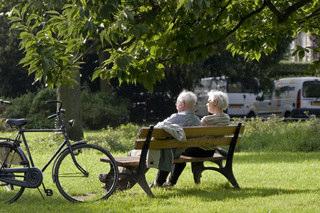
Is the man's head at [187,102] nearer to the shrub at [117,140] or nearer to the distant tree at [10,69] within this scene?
the shrub at [117,140]

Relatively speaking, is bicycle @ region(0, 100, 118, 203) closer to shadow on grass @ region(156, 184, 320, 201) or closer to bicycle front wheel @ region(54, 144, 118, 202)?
bicycle front wheel @ region(54, 144, 118, 202)

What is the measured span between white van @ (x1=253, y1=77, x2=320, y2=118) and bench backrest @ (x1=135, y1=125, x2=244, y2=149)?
23.9 metres

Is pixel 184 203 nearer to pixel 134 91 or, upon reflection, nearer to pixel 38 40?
pixel 38 40

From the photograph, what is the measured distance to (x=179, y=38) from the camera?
9484 millimetres

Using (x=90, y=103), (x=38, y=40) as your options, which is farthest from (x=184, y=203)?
(x=90, y=103)

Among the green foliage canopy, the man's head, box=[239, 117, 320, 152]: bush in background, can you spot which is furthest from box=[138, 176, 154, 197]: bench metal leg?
box=[239, 117, 320, 152]: bush in background

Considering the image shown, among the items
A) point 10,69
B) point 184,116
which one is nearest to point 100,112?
point 10,69

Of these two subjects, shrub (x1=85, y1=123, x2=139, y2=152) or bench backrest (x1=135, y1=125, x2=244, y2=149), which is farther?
shrub (x1=85, y1=123, x2=139, y2=152)

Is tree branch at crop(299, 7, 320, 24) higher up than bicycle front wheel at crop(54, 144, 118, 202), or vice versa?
tree branch at crop(299, 7, 320, 24)

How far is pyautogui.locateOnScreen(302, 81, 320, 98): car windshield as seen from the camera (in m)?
34.5

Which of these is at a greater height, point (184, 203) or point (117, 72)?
point (117, 72)

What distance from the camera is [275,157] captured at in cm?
1541

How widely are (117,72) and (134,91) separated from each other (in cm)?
2727

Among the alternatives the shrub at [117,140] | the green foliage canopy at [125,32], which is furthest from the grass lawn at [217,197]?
the shrub at [117,140]
